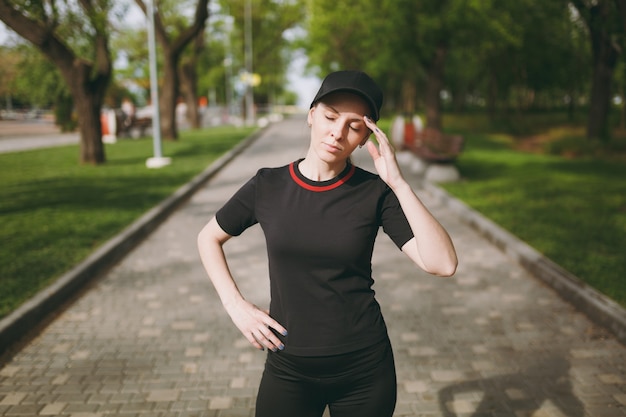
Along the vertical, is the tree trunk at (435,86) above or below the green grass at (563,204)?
above

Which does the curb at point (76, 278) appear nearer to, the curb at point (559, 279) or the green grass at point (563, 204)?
the curb at point (559, 279)

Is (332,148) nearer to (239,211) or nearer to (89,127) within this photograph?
(239,211)

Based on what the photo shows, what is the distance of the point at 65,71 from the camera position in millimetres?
14328

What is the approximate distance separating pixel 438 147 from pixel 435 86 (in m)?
12.6

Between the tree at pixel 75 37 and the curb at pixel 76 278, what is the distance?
561cm

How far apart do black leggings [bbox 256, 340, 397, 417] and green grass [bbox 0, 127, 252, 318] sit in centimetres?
373

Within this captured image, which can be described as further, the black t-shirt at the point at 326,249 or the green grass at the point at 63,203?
the green grass at the point at 63,203

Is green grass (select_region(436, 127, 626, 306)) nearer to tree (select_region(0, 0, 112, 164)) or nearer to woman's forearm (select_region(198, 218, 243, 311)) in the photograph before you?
woman's forearm (select_region(198, 218, 243, 311))

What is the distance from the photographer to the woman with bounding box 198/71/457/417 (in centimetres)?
189

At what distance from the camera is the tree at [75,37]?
40.5 feet

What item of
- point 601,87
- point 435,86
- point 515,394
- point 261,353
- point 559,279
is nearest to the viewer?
point 515,394

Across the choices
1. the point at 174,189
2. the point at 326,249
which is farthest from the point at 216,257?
the point at 174,189

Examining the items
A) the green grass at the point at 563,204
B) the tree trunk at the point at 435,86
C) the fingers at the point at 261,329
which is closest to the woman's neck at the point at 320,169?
the fingers at the point at 261,329

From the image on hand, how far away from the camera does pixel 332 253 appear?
1913mm
